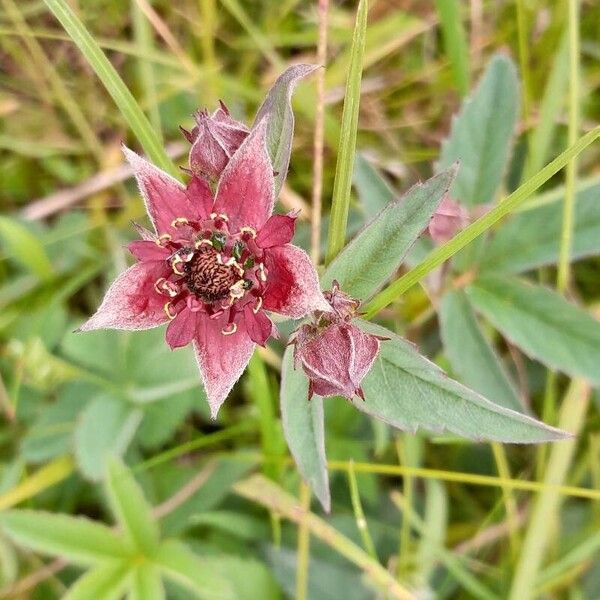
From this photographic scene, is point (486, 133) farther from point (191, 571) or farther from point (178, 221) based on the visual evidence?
point (191, 571)

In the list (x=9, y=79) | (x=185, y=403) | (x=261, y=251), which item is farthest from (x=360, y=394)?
(x=9, y=79)

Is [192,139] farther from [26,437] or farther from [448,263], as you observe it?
[26,437]

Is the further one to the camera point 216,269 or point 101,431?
point 101,431

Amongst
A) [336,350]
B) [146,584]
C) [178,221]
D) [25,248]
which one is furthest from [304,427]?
[25,248]

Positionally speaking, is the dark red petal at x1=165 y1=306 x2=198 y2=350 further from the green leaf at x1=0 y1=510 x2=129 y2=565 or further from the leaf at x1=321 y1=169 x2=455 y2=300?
the green leaf at x1=0 y1=510 x2=129 y2=565

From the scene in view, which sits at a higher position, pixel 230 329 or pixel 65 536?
pixel 230 329

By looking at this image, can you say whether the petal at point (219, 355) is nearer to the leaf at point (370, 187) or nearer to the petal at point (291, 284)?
the petal at point (291, 284)

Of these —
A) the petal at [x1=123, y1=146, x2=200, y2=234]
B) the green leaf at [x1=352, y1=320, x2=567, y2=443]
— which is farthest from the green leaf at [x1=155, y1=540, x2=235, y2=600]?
the petal at [x1=123, y1=146, x2=200, y2=234]
